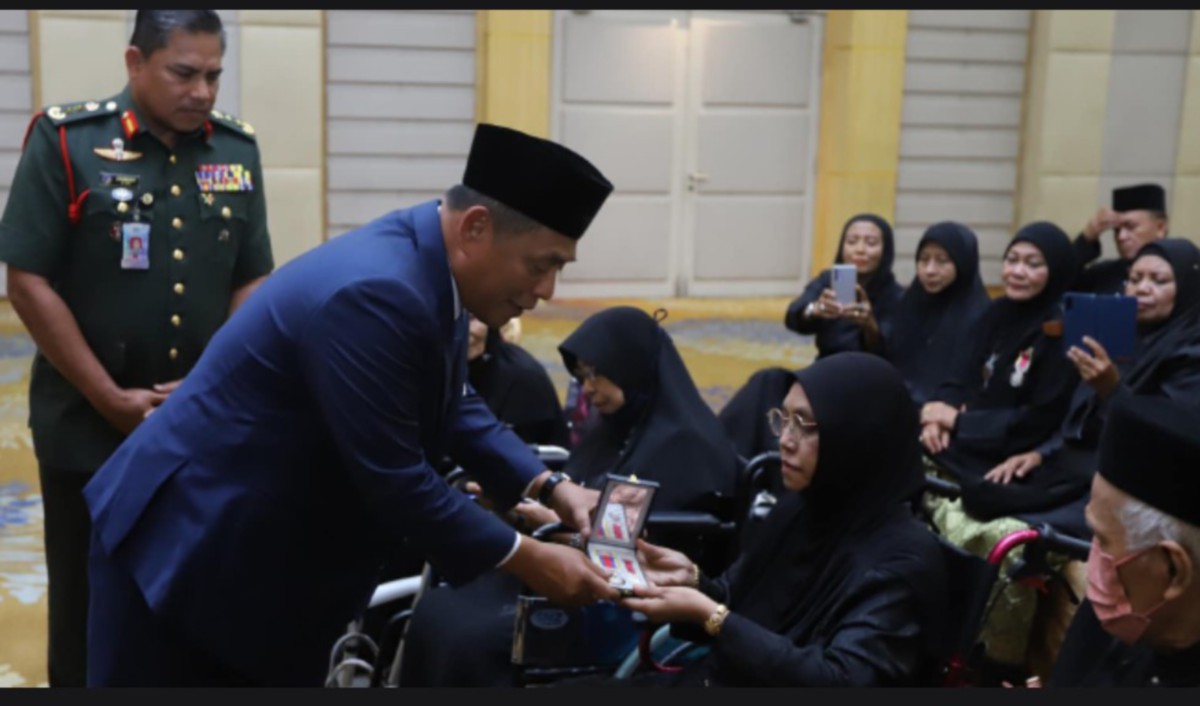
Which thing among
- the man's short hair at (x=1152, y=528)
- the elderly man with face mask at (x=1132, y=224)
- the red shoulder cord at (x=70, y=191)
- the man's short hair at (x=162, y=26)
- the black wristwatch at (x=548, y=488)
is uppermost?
the man's short hair at (x=162, y=26)

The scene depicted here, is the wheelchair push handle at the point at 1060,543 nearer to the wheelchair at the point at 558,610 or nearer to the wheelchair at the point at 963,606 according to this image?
the wheelchair at the point at 963,606

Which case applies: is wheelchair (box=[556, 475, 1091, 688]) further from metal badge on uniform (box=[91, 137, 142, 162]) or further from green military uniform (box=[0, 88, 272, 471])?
metal badge on uniform (box=[91, 137, 142, 162])

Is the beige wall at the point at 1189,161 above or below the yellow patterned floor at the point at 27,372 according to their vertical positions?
above

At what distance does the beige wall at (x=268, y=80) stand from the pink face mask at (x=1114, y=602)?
7847 millimetres

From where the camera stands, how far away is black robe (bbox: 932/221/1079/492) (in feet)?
14.7

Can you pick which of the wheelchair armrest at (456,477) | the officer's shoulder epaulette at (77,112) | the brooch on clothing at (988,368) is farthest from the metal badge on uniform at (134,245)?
the brooch on clothing at (988,368)

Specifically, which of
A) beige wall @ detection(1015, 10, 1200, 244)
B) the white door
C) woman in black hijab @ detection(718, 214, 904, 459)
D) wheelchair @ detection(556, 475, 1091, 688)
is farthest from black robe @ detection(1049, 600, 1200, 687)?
beige wall @ detection(1015, 10, 1200, 244)

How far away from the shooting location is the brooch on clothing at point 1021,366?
464cm

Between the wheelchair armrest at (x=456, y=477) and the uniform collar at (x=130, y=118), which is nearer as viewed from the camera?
the uniform collar at (x=130, y=118)

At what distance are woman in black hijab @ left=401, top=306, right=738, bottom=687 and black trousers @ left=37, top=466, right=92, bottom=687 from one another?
76cm

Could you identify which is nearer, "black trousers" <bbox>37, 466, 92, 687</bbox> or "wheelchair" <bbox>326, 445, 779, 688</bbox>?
"wheelchair" <bbox>326, 445, 779, 688</bbox>

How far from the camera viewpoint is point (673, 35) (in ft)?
33.9

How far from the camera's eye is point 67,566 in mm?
3059

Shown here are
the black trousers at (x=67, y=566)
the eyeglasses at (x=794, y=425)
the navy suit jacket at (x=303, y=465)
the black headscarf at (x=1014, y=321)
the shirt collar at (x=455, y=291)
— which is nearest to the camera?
the navy suit jacket at (x=303, y=465)
